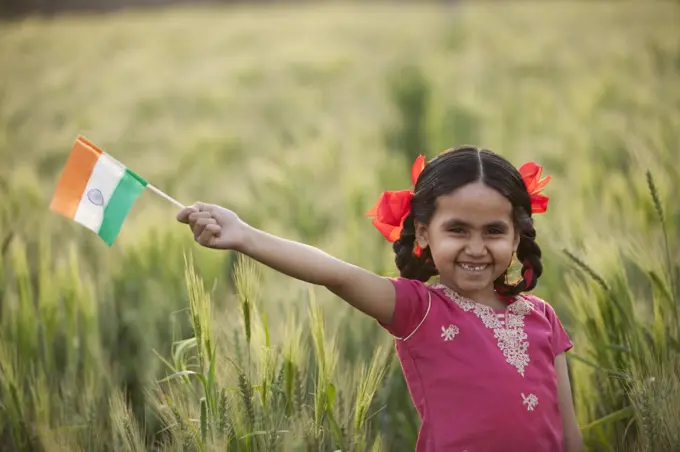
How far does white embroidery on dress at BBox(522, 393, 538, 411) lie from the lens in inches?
62.6

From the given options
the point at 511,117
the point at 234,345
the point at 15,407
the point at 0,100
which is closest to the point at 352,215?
the point at 234,345

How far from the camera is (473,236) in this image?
63.9 inches

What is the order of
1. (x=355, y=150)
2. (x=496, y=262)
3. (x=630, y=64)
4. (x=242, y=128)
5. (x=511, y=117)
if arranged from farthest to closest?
(x=630, y=64)
(x=242, y=128)
(x=511, y=117)
(x=355, y=150)
(x=496, y=262)

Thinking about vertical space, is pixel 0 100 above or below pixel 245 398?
above

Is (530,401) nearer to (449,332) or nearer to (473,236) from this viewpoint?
(449,332)

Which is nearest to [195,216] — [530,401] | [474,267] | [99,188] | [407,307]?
[99,188]

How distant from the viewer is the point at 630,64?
6.62m

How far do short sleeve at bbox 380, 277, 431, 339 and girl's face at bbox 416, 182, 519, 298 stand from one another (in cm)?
7

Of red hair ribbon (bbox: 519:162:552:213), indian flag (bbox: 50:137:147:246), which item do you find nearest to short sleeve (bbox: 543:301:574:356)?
red hair ribbon (bbox: 519:162:552:213)

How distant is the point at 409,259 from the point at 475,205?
0.21m

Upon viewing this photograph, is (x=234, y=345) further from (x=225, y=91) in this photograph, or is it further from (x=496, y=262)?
(x=225, y=91)

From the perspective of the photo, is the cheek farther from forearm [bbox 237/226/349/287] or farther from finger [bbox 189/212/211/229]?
finger [bbox 189/212/211/229]

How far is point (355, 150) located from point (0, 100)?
2.84 metres

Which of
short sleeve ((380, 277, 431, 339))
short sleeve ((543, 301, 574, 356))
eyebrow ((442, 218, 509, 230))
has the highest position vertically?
eyebrow ((442, 218, 509, 230))
